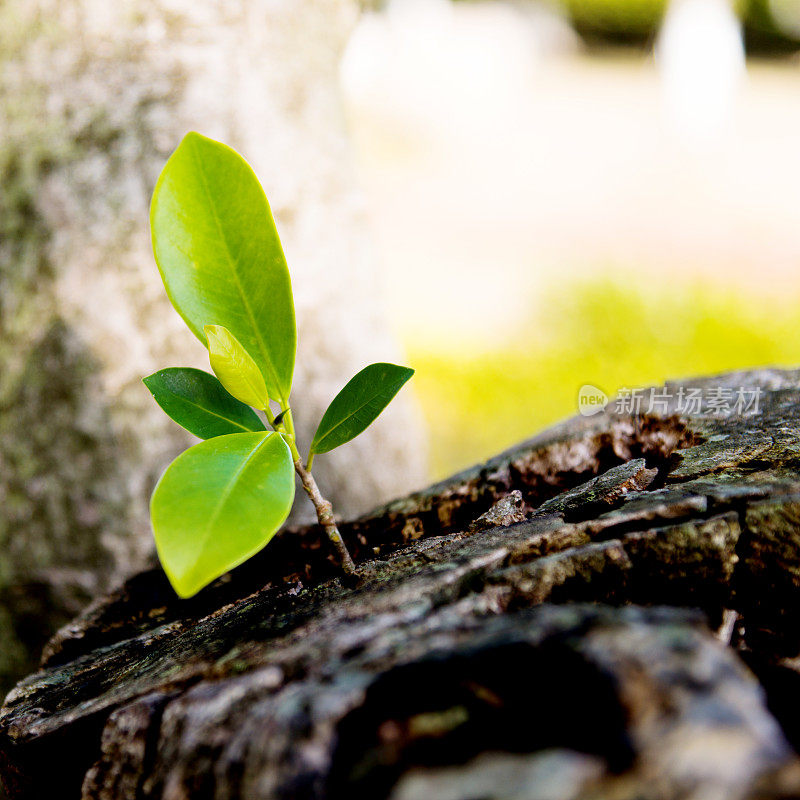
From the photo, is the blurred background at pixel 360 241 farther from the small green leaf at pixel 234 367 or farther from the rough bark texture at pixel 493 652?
the small green leaf at pixel 234 367

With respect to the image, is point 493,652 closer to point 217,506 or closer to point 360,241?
point 217,506

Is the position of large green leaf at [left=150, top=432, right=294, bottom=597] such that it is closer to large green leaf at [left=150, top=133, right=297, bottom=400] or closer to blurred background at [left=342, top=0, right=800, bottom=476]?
large green leaf at [left=150, top=133, right=297, bottom=400]

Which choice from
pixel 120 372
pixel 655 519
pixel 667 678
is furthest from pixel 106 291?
pixel 667 678

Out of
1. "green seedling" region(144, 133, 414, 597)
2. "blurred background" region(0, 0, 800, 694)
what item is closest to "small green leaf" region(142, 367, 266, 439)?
"green seedling" region(144, 133, 414, 597)

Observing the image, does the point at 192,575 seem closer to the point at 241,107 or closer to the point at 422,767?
the point at 422,767

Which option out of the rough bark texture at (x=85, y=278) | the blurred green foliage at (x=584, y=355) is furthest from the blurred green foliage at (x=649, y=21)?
the rough bark texture at (x=85, y=278)

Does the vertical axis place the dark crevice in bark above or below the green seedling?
below
